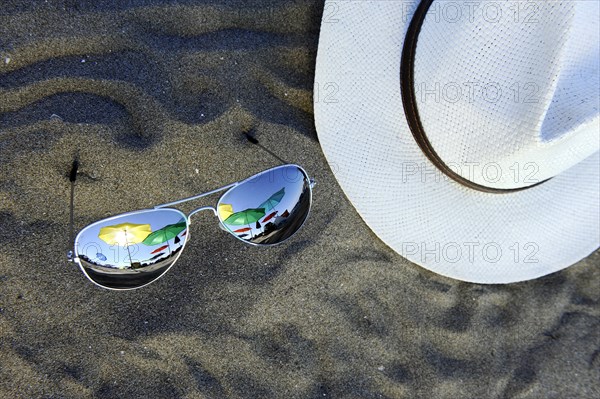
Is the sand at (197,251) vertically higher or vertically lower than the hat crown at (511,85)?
lower

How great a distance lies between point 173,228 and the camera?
1239 mm

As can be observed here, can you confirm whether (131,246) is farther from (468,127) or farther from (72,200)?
(468,127)

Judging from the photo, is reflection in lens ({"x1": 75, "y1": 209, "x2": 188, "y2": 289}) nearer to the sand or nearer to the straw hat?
the sand

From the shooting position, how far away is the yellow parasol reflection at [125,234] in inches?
46.6

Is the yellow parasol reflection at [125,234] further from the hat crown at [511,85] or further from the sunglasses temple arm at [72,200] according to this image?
the hat crown at [511,85]

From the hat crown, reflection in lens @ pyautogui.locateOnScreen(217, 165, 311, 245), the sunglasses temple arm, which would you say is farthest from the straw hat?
the sunglasses temple arm

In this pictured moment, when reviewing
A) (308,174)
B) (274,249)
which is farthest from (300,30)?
(274,249)

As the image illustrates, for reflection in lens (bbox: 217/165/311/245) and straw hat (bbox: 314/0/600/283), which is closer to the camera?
straw hat (bbox: 314/0/600/283)

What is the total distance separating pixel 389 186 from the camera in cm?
128

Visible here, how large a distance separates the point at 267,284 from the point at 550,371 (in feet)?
3.55

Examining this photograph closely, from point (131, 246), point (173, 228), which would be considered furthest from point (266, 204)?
point (131, 246)

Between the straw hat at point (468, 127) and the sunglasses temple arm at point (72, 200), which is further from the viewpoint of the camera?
the sunglasses temple arm at point (72, 200)

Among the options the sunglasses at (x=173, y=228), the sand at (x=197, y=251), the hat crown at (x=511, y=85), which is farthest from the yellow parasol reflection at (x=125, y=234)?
the hat crown at (x=511, y=85)

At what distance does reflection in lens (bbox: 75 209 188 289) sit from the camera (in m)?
1.18
